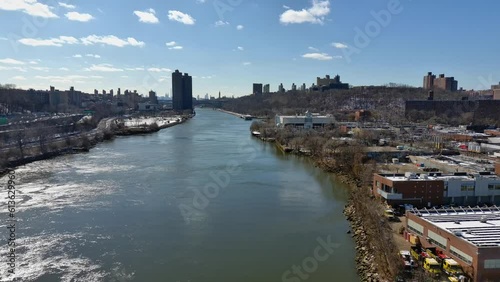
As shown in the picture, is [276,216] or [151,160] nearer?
[276,216]

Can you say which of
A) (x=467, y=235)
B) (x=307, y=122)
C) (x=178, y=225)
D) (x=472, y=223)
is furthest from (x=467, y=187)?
(x=307, y=122)

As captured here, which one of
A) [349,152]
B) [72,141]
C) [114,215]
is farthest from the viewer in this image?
[72,141]

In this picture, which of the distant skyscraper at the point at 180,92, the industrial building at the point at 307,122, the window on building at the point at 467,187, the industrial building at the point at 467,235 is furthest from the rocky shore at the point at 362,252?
the distant skyscraper at the point at 180,92

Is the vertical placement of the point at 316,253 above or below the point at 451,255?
below

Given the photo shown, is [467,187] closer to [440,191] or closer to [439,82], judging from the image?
[440,191]

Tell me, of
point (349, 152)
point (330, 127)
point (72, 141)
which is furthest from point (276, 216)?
point (330, 127)

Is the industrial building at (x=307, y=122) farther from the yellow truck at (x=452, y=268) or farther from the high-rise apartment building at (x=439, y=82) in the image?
the high-rise apartment building at (x=439, y=82)

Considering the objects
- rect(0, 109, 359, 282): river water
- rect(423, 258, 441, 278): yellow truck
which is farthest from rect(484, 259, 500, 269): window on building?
rect(0, 109, 359, 282): river water

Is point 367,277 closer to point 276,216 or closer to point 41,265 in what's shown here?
point 276,216
